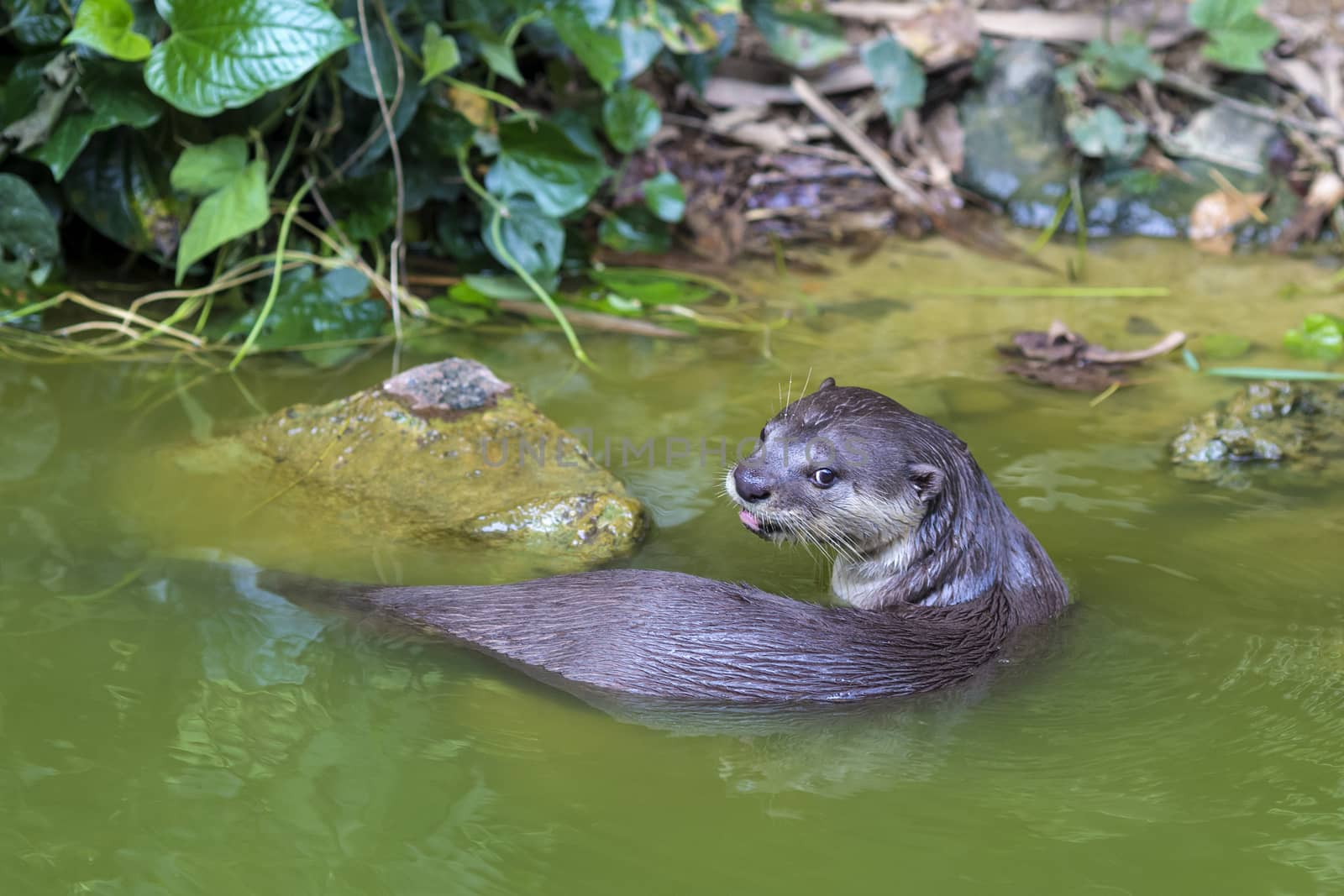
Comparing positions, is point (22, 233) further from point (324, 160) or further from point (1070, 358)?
point (1070, 358)

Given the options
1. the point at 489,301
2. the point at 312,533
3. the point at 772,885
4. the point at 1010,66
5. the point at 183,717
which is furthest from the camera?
the point at 1010,66

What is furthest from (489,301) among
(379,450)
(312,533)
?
(312,533)

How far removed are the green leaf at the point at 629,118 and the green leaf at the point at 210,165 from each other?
120 cm

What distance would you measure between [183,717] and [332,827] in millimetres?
368

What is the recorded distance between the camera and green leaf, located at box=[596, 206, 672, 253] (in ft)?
13.6

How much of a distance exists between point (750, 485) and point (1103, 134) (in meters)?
3.12

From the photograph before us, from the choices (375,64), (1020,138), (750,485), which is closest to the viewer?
(750,485)

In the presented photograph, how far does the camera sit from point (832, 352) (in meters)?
3.42

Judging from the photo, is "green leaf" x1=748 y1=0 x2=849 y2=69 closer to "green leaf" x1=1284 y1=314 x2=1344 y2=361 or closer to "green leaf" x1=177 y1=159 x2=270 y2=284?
"green leaf" x1=1284 y1=314 x2=1344 y2=361

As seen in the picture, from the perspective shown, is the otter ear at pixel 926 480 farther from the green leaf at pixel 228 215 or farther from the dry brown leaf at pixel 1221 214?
the dry brown leaf at pixel 1221 214

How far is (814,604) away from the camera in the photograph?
2.09 meters

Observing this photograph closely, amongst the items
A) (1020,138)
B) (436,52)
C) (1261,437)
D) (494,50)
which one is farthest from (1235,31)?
(436,52)

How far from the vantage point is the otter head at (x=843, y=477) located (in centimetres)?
218

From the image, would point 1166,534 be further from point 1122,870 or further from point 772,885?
point 772,885
